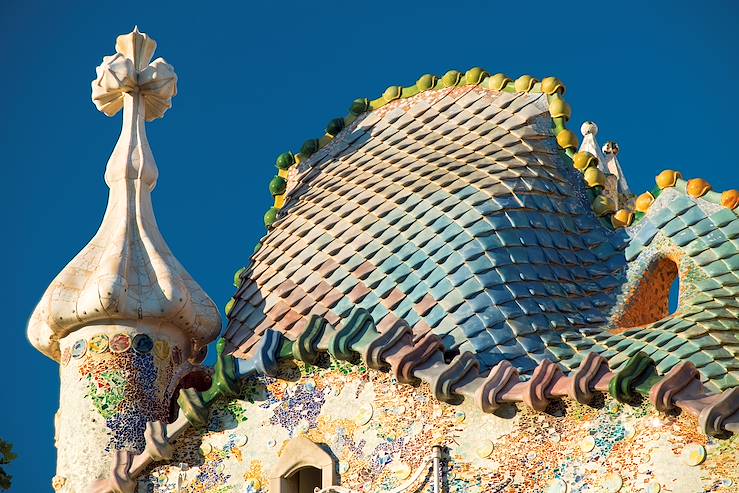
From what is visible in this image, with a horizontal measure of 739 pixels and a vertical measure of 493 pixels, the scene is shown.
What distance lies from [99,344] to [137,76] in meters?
2.58

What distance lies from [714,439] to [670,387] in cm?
45

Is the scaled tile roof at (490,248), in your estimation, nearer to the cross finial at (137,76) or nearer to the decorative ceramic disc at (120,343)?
the decorative ceramic disc at (120,343)

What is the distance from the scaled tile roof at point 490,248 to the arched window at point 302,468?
113 cm

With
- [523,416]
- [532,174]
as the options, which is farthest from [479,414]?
[532,174]

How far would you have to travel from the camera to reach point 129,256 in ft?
53.8

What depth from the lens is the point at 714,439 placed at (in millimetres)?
13578

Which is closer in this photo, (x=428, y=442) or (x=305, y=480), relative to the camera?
(x=428, y=442)

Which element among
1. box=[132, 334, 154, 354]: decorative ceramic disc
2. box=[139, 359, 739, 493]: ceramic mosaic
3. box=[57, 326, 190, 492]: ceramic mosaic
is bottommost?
box=[139, 359, 739, 493]: ceramic mosaic

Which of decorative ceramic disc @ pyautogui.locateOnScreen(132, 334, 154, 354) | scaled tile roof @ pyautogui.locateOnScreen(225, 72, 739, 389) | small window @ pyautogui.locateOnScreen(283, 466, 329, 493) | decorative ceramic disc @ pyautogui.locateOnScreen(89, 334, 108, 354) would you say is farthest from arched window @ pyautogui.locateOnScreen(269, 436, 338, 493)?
decorative ceramic disc @ pyautogui.locateOnScreen(89, 334, 108, 354)

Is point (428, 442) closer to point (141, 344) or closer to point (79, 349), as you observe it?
point (141, 344)

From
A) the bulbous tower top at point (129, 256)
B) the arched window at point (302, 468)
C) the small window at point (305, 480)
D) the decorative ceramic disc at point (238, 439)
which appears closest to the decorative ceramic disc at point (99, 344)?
the bulbous tower top at point (129, 256)

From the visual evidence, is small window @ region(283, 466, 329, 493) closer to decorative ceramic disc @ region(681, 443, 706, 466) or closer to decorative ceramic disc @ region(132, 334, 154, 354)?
decorative ceramic disc @ region(132, 334, 154, 354)

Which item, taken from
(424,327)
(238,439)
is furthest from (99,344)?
(424,327)

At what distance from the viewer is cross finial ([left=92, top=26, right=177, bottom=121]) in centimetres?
1728
